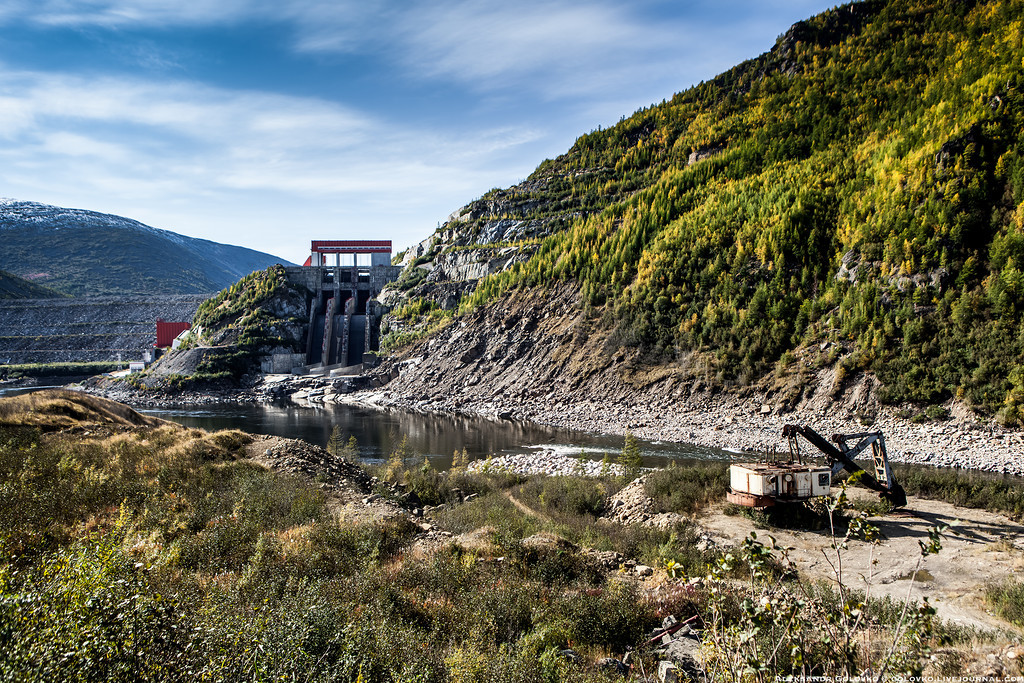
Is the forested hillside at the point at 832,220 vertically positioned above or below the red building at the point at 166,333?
above

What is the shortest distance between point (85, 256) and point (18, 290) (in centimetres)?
6426

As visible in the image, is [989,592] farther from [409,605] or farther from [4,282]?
[4,282]

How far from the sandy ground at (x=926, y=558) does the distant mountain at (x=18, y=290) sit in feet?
414

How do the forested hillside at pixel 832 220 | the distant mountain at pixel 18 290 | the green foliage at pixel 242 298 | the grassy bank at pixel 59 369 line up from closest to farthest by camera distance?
1. the forested hillside at pixel 832 220
2. the green foliage at pixel 242 298
3. the grassy bank at pixel 59 369
4. the distant mountain at pixel 18 290

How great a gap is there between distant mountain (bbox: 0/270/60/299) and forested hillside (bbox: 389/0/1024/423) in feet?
266

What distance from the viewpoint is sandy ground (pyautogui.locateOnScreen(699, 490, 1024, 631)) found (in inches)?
426

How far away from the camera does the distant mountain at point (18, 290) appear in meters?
98.1

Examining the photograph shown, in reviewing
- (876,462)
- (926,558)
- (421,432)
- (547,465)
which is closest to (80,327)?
(421,432)

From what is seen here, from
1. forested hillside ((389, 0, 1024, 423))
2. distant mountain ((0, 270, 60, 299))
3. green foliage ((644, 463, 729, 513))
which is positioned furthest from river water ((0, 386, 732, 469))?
distant mountain ((0, 270, 60, 299))

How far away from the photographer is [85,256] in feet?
517

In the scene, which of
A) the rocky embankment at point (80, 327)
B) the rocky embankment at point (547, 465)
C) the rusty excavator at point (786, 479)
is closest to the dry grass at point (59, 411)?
the rocky embankment at point (547, 465)

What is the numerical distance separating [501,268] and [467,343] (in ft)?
39.2

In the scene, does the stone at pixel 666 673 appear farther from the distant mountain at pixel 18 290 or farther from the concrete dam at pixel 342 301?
the distant mountain at pixel 18 290

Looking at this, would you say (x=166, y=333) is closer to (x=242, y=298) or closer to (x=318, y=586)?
(x=242, y=298)
